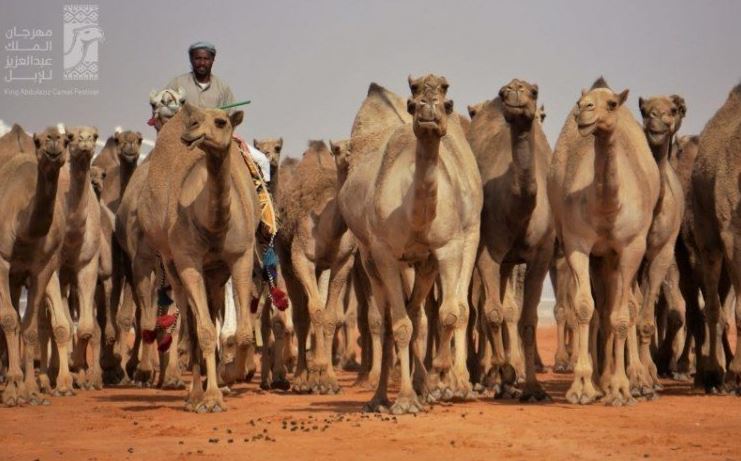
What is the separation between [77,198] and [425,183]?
5291mm

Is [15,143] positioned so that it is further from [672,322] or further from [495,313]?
[672,322]

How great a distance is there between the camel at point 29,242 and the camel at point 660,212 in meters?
5.50

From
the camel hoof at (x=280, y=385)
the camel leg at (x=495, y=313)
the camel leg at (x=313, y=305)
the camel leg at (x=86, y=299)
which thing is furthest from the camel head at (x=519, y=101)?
the camel leg at (x=86, y=299)

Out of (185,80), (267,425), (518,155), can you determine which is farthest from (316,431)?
(185,80)

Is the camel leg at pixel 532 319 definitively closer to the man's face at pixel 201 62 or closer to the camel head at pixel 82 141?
the man's face at pixel 201 62

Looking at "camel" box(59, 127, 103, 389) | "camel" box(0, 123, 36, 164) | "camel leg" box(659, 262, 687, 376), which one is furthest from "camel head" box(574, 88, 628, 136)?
"camel" box(0, 123, 36, 164)

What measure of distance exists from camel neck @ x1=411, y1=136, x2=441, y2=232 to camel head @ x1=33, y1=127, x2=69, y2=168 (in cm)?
367

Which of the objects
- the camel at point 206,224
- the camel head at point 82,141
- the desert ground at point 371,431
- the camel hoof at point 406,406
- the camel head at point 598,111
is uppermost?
the camel head at point 82,141

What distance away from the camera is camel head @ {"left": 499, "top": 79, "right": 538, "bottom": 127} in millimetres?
14047

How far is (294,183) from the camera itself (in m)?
17.4

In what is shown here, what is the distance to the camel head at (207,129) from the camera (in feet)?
42.9

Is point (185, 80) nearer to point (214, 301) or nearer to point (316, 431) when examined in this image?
point (214, 301)

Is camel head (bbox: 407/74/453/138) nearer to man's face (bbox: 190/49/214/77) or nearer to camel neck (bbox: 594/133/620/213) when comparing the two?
camel neck (bbox: 594/133/620/213)

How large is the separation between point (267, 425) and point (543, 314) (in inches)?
1162
